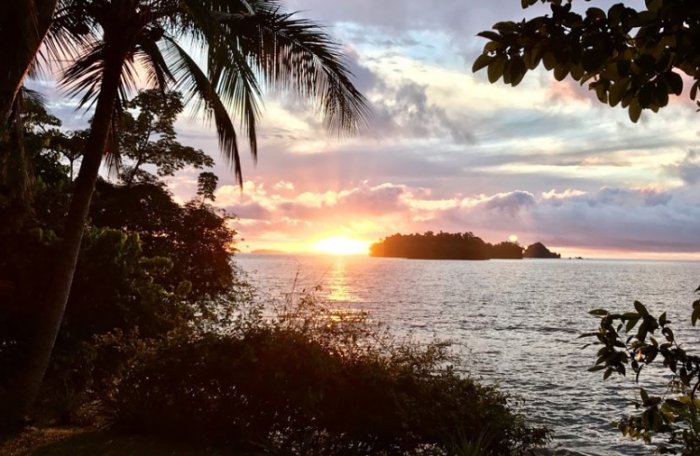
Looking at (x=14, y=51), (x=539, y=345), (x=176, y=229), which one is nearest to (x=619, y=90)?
(x=14, y=51)

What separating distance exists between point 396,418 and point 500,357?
24387 millimetres

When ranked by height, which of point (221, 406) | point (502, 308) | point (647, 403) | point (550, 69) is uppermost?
point (550, 69)

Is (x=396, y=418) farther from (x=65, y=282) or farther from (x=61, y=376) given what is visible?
(x=61, y=376)

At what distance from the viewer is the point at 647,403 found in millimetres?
3201

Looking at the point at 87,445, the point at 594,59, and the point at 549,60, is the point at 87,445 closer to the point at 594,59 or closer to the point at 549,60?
the point at 549,60

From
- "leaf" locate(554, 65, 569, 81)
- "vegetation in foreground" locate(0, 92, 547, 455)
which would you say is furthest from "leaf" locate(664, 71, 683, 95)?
"vegetation in foreground" locate(0, 92, 547, 455)

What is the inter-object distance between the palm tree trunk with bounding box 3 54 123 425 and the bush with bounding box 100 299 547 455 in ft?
4.67

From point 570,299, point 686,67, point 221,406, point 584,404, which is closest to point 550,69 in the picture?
point 686,67

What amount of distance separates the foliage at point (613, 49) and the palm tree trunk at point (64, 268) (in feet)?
27.0

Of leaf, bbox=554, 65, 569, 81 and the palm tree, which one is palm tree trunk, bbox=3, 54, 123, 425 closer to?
the palm tree

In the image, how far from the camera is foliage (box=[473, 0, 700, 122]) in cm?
208

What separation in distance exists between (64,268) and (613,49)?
8.73m

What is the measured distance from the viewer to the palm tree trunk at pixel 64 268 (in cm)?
860

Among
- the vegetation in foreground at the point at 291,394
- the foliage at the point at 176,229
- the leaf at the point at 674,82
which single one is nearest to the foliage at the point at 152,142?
the foliage at the point at 176,229
